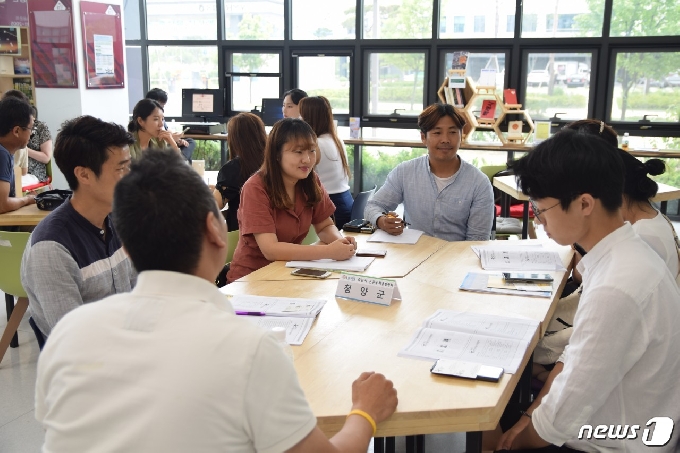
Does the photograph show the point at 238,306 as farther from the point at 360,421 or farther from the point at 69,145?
the point at 360,421

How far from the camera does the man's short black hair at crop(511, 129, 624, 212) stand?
63.6 inches

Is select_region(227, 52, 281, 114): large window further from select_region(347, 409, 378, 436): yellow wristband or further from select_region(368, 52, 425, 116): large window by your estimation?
select_region(347, 409, 378, 436): yellow wristband

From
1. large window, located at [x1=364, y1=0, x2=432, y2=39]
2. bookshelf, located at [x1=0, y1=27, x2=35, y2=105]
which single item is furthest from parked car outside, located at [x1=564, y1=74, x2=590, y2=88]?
bookshelf, located at [x1=0, y1=27, x2=35, y2=105]

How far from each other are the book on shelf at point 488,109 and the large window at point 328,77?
1662mm

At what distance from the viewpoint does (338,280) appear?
247 cm

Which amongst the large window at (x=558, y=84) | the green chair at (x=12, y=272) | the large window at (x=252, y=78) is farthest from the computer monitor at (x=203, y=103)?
the green chair at (x=12, y=272)

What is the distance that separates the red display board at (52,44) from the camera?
7062 mm

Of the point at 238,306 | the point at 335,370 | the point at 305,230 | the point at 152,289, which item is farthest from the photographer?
the point at 305,230

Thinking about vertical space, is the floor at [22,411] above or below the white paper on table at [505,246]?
below

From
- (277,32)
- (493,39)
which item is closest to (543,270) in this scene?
(493,39)

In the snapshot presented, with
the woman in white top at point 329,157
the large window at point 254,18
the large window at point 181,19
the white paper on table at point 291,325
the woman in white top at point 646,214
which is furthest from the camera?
the large window at point 181,19

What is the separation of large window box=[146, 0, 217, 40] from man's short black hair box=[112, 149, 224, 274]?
7.43 meters

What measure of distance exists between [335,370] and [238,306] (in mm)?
591

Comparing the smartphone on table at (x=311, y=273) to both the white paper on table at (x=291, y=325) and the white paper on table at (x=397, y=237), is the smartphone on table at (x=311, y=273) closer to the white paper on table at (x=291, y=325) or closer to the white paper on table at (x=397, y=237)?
the white paper on table at (x=291, y=325)
